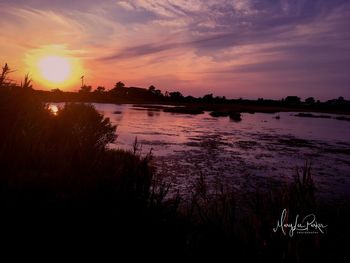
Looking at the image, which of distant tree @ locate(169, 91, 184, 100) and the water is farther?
distant tree @ locate(169, 91, 184, 100)

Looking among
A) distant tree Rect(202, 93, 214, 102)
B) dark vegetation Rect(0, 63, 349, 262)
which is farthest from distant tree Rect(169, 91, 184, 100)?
dark vegetation Rect(0, 63, 349, 262)

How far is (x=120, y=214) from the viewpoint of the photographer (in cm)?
612

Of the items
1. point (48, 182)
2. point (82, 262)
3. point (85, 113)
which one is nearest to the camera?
point (82, 262)

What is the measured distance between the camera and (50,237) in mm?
5406

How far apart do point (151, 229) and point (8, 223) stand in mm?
2477

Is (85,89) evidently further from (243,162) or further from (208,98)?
(243,162)

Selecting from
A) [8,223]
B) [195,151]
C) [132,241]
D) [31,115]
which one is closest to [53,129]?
[31,115]

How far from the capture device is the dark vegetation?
4234 mm

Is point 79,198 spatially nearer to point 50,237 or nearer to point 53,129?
point 50,237
